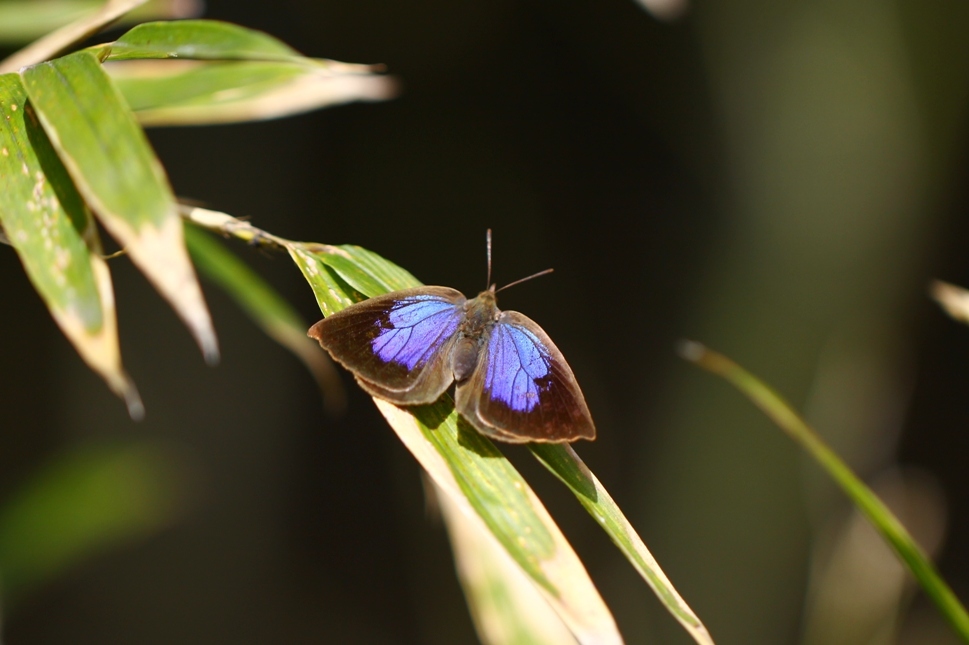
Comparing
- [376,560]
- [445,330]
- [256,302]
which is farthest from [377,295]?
[376,560]

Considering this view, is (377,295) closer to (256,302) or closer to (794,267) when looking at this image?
(256,302)

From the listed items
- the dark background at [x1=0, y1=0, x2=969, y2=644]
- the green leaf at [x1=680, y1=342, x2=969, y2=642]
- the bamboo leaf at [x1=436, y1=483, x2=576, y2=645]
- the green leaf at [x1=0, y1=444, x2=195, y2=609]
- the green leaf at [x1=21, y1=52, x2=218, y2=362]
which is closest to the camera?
the green leaf at [x1=21, y1=52, x2=218, y2=362]

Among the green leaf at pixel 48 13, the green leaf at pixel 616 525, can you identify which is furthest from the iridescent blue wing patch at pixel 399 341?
the green leaf at pixel 48 13

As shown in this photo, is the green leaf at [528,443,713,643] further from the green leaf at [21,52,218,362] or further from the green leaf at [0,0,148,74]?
the green leaf at [0,0,148,74]

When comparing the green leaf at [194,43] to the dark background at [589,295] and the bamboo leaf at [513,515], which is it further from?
the dark background at [589,295]

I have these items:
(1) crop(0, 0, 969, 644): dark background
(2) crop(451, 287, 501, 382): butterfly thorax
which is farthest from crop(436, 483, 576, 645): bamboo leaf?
(1) crop(0, 0, 969, 644): dark background

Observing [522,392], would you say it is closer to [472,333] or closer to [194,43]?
[472,333]

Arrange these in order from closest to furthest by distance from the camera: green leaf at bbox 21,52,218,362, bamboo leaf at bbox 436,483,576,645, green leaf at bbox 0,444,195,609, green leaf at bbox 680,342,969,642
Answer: green leaf at bbox 21,52,218,362 < green leaf at bbox 680,342,969,642 < bamboo leaf at bbox 436,483,576,645 < green leaf at bbox 0,444,195,609
